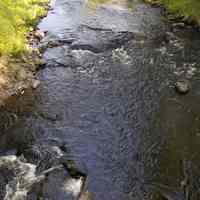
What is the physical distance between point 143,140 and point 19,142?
5123 mm

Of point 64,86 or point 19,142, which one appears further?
point 64,86

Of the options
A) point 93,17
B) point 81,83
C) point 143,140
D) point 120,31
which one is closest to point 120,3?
point 93,17

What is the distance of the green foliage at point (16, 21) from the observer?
22.2 metres

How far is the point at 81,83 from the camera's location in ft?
67.1

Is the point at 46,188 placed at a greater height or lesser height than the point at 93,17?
lesser

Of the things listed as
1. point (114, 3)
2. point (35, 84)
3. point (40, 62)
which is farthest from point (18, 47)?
point (114, 3)

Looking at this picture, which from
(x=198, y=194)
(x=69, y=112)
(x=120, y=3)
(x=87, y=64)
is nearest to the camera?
(x=198, y=194)

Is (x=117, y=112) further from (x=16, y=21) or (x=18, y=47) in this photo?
(x=16, y=21)

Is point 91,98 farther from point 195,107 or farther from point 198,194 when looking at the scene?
point 198,194

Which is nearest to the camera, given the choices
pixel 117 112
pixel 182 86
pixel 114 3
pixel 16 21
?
pixel 117 112

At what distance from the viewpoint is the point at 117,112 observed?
704 inches

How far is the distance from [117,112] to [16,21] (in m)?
11.7

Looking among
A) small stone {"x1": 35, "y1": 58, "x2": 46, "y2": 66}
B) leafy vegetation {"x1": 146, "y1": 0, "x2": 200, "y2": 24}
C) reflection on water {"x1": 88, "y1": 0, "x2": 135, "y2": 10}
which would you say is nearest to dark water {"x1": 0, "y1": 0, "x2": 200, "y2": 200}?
small stone {"x1": 35, "y1": 58, "x2": 46, "y2": 66}

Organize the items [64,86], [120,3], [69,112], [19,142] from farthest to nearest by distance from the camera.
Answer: [120,3] < [64,86] < [69,112] < [19,142]
